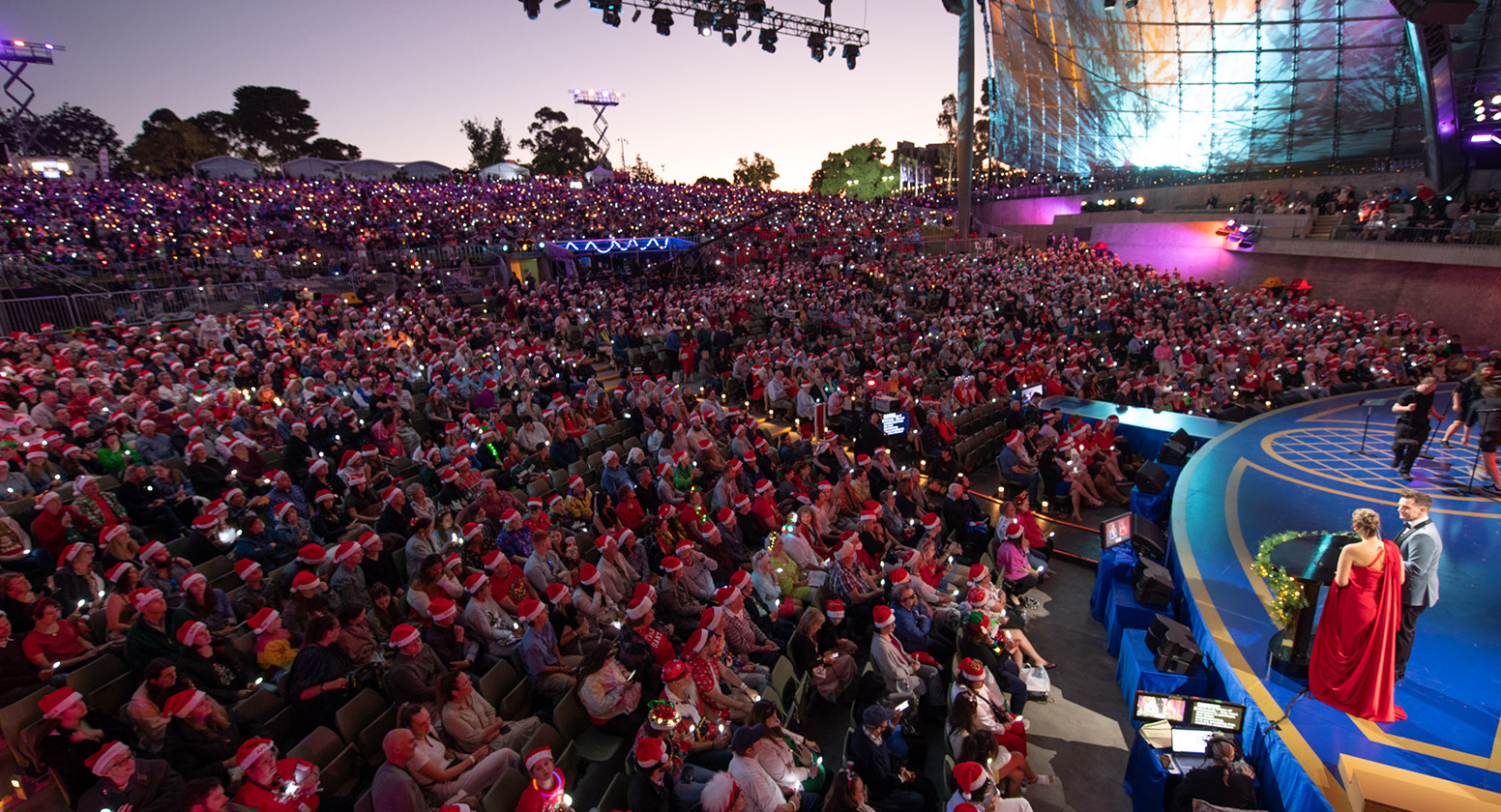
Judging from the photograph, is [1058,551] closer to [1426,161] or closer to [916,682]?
[916,682]

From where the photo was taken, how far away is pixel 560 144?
7556cm

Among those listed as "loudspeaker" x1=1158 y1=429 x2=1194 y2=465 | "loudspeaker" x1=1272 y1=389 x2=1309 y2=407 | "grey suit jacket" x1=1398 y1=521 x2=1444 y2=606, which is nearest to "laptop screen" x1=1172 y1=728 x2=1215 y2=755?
"grey suit jacket" x1=1398 y1=521 x2=1444 y2=606

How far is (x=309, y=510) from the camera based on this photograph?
7938 mm

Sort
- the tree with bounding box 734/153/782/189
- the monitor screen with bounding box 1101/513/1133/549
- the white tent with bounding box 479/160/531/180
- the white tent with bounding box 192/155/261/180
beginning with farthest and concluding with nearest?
1. the tree with bounding box 734/153/782/189
2. the white tent with bounding box 479/160/531/180
3. the white tent with bounding box 192/155/261/180
4. the monitor screen with bounding box 1101/513/1133/549

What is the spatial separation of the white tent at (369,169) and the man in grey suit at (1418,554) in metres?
46.8

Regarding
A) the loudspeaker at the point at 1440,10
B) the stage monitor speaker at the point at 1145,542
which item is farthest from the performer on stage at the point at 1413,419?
the loudspeaker at the point at 1440,10

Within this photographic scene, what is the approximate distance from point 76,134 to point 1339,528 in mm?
88824

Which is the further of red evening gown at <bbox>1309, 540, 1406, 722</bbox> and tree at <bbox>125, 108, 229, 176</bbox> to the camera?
tree at <bbox>125, 108, 229, 176</bbox>

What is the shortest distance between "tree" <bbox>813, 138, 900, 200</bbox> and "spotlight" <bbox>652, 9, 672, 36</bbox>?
205ft

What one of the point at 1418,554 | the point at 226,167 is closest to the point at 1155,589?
the point at 1418,554

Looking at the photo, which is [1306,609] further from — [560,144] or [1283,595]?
[560,144]

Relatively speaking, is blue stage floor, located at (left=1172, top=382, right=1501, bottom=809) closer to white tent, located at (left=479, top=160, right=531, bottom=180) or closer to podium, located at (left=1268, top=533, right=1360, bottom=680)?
podium, located at (left=1268, top=533, right=1360, bottom=680)

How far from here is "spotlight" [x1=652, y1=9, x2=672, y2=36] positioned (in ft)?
61.5

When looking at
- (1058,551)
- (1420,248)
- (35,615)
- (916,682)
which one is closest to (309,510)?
(35,615)
